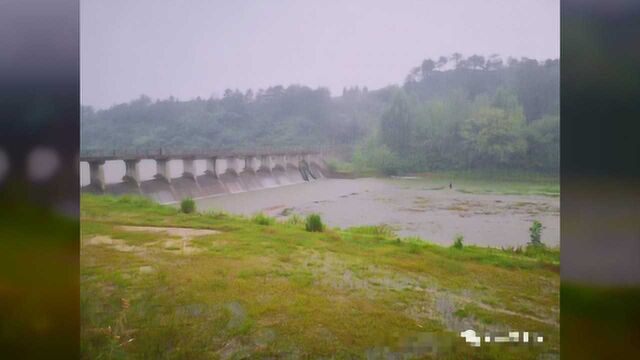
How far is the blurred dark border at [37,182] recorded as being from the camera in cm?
238

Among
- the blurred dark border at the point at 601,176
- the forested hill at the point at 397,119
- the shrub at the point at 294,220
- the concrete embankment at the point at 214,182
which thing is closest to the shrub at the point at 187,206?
the concrete embankment at the point at 214,182

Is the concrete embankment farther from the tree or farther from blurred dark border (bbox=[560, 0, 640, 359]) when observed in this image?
blurred dark border (bbox=[560, 0, 640, 359])

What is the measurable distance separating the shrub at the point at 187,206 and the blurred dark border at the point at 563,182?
1.67 ft

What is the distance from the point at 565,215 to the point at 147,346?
6.70ft

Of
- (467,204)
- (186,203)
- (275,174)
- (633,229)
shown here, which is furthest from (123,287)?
(633,229)

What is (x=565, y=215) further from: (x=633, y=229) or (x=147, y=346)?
(x=147, y=346)

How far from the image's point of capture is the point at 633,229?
87.0 inches

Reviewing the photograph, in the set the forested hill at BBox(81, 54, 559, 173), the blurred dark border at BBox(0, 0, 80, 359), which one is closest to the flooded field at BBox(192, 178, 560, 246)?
the forested hill at BBox(81, 54, 559, 173)

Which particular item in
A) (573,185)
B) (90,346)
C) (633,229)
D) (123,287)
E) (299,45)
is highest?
(299,45)

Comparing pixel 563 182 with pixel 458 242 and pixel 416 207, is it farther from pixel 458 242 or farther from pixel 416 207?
pixel 416 207

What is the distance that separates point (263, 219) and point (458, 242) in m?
0.95

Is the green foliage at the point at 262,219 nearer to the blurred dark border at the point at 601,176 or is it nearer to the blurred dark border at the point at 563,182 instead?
the blurred dark border at the point at 563,182

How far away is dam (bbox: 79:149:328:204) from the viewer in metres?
2.53

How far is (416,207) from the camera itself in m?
2.42
